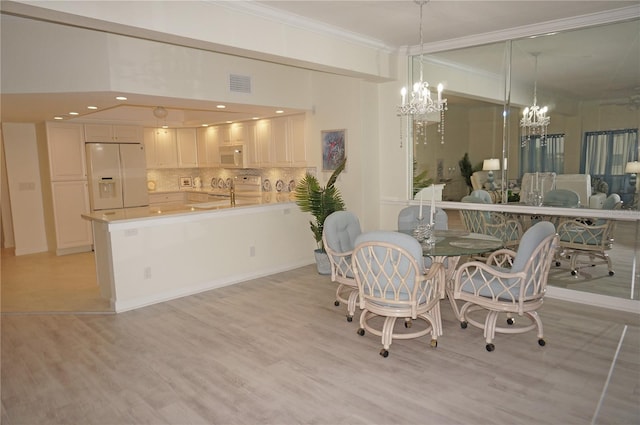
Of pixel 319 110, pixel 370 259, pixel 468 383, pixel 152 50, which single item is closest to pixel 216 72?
pixel 152 50

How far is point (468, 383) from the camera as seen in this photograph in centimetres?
298

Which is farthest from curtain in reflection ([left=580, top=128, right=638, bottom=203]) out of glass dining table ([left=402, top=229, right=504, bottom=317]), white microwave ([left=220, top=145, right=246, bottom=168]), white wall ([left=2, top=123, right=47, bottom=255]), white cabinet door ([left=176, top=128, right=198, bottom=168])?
white wall ([left=2, top=123, right=47, bottom=255])

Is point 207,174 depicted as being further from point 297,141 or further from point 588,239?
point 588,239

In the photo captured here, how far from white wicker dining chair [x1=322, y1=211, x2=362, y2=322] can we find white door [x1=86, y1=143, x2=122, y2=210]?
5157 mm

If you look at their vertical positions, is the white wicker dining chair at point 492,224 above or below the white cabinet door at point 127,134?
below

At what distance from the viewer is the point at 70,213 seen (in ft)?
24.7

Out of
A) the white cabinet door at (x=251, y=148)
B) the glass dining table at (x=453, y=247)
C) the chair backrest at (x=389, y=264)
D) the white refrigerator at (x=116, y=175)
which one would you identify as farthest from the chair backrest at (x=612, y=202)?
the white refrigerator at (x=116, y=175)

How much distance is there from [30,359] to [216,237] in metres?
2.30

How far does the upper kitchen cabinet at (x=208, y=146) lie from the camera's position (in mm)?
8430

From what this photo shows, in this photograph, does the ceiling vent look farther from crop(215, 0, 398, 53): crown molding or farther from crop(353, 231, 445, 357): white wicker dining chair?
crop(353, 231, 445, 357): white wicker dining chair

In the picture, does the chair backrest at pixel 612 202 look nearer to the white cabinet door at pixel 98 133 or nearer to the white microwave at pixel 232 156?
the white microwave at pixel 232 156

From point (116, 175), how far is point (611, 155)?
744cm

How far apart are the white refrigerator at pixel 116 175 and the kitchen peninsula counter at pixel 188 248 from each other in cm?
275

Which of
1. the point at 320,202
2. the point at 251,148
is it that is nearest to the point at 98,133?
the point at 251,148
